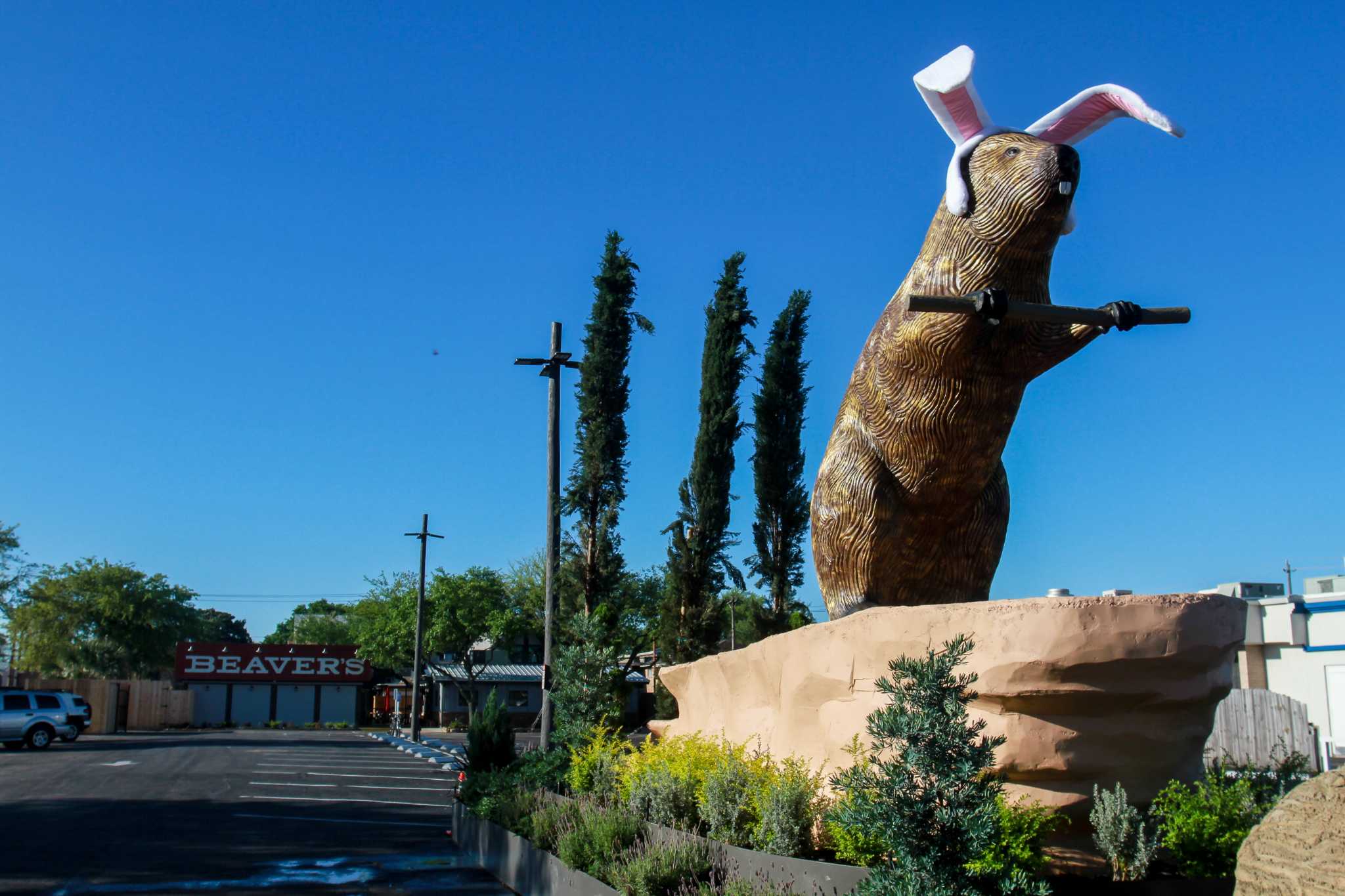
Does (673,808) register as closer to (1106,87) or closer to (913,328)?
(913,328)

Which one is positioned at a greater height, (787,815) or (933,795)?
(933,795)

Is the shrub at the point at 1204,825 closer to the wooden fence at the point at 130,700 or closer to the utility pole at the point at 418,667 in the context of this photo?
the utility pole at the point at 418,667

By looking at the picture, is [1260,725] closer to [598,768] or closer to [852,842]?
[598,768]

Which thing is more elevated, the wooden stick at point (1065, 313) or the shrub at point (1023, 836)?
the wooden stick at point (1065, 313)

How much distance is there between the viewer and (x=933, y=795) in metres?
4.87

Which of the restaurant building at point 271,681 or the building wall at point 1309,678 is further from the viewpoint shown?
the restaurant building at point 271,681

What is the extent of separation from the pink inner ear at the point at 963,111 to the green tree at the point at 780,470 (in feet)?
52.0

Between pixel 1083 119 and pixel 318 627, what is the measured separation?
284ft

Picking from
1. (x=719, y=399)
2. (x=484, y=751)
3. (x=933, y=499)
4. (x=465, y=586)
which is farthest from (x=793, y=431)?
(x=465, y=586)

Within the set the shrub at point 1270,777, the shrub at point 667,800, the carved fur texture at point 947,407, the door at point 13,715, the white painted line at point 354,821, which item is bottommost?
the white painted line at point 354,821

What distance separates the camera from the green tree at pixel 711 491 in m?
23.1

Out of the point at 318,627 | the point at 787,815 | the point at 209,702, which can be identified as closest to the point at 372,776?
the point at 787,815

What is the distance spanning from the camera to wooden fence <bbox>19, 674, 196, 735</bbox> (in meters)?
40.4

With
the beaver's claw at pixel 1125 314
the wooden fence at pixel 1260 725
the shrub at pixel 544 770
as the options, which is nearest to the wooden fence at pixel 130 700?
the shrub at pixel 544 770
